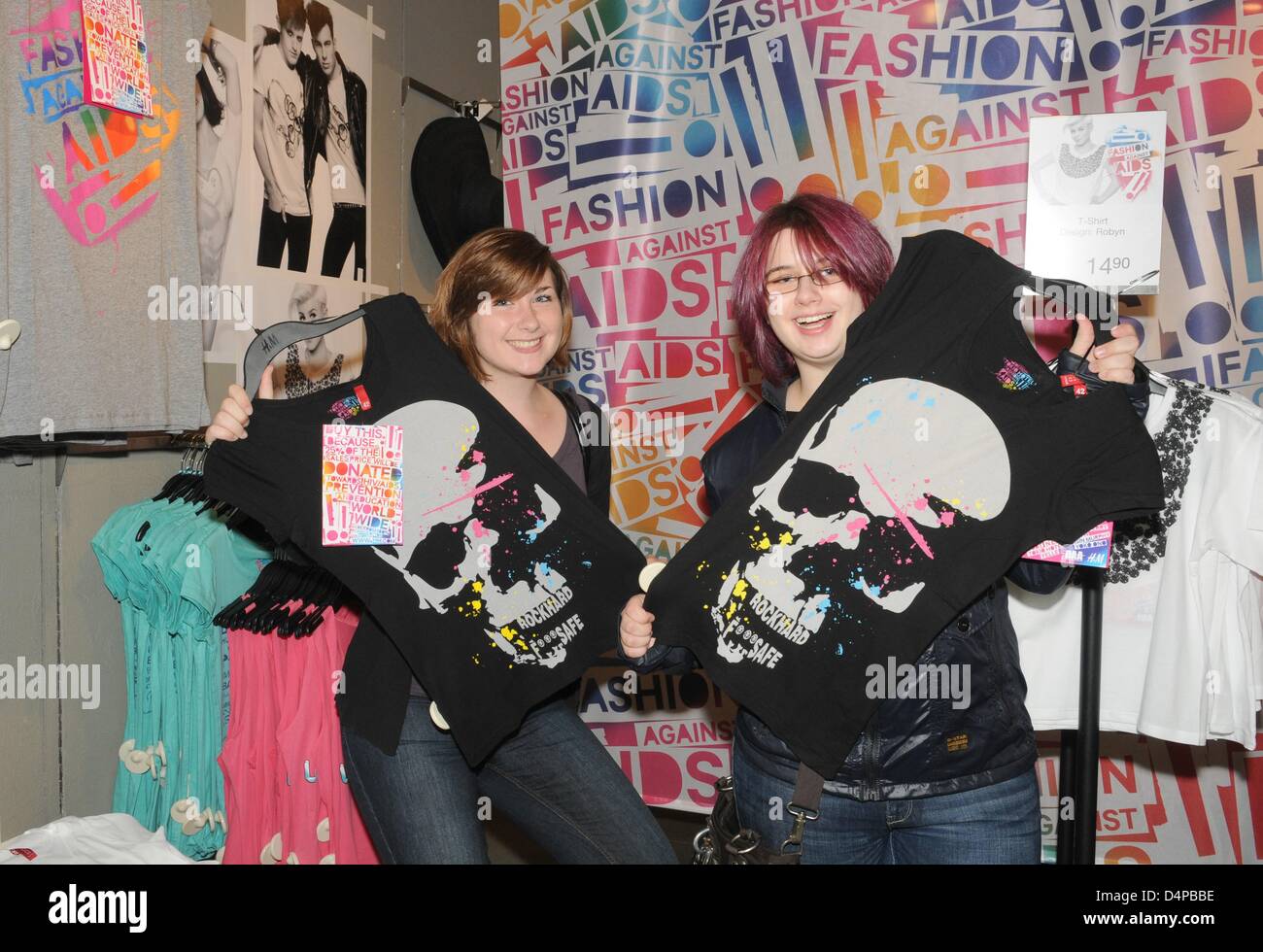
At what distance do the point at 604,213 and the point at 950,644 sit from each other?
1.96m

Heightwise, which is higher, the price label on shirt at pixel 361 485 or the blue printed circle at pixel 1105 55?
the blue printed circle at pixel 1105 55

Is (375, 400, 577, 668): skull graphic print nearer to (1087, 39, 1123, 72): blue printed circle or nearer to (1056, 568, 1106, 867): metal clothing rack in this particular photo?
(1056, 568, 1106, 867): metal clothing rack

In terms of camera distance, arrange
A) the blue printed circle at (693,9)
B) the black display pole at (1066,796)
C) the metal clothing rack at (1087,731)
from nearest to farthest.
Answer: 1. the metal clothing rack at (1087,731)
2. the black display pole at (1066,796)
3. the blue printed circle at (693,9)

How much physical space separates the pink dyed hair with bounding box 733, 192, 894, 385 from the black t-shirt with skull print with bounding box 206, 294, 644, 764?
50 centimetres

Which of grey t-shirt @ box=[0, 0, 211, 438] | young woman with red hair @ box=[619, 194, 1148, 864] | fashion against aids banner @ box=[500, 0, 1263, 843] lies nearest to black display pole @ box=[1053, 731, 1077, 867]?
young woman with red hair @ box=[619, 194, 1148, 864]

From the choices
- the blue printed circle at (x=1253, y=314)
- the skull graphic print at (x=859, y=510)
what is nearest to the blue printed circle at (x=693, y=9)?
the blue printed circle at (x=1253, y=314)

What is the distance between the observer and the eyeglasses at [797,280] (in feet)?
5.82

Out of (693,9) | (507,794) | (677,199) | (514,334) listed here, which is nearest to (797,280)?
(514,334)

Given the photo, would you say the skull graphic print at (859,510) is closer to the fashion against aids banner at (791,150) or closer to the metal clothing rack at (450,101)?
the fashion against aids banner at (791,150)

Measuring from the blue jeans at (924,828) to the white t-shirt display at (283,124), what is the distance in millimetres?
2134

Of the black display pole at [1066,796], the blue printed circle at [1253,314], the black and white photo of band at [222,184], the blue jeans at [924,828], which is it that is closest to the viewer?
the blue jeans at [924,828]

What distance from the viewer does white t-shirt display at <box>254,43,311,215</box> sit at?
9.11 feet

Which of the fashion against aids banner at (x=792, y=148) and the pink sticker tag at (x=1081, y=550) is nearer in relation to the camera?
the pink sticker tag at (x=1081, y=550)
